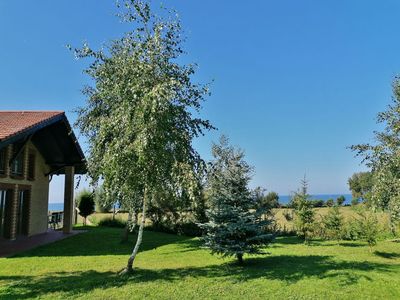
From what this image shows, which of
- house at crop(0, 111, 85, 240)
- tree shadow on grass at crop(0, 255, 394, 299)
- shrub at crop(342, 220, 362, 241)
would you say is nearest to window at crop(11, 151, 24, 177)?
house at crop(0, 111, 85, 240)

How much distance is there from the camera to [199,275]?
10.1 meters

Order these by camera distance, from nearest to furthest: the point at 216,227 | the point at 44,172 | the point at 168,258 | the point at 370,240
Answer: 1. the point at 216,227
2. the point at 168,258
3. the point at 370,240
4. the point at 44,172

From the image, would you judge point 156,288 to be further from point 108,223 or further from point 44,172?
point 108,223

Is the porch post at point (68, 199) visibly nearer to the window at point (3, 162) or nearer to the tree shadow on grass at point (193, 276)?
the window at point (3, 162)

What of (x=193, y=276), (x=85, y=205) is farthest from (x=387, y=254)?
(x=85, y=205)

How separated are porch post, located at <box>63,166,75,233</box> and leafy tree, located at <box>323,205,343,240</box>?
13750 millimetres

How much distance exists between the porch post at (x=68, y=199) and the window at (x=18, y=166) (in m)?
2.77

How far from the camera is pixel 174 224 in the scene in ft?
78.9

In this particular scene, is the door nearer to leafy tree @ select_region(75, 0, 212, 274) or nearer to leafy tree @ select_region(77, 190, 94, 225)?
leafy tree @ select_region(77, 190, 94, 225)

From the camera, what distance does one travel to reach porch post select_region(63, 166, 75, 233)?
20.6 meters

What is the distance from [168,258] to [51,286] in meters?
4.93

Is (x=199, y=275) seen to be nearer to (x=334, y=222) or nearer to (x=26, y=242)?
(x=26, y=242)

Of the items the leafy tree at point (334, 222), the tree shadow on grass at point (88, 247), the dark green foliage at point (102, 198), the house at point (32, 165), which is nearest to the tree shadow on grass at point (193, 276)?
the dark green foliage at point (102, 198)

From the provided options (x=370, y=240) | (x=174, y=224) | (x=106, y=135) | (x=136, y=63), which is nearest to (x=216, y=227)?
(x=106, y=135)
